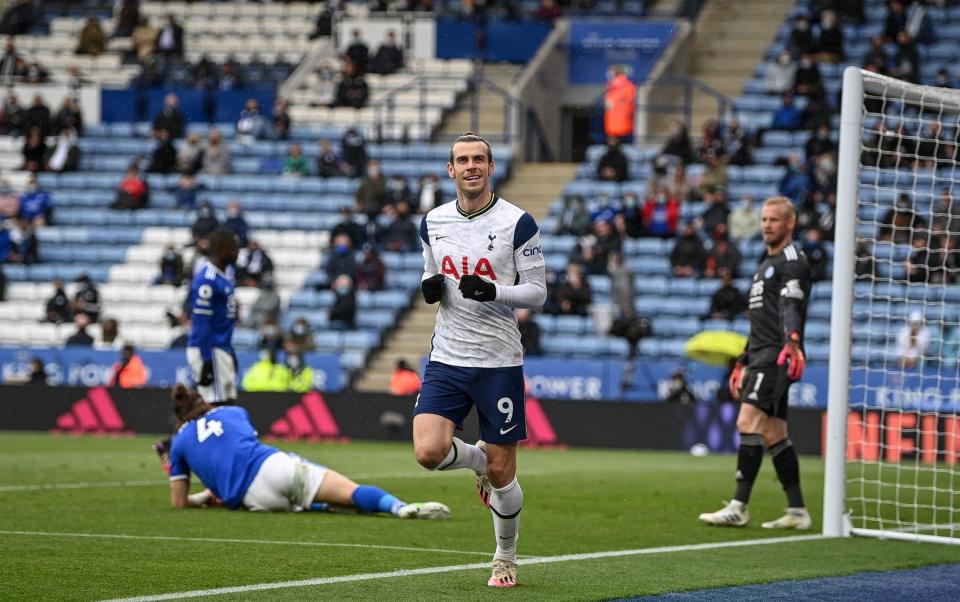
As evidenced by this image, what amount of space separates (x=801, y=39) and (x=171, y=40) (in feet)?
43.6

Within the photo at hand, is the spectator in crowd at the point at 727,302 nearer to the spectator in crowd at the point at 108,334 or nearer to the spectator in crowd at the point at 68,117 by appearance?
the spectator in crowd at the point at 108,334

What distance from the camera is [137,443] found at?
20453 millimetres

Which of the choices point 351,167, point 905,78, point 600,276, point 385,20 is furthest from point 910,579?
point 385,20

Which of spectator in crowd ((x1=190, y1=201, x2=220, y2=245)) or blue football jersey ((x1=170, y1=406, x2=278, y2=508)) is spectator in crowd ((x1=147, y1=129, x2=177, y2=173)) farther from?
blue football jersey ((x1=170, y1=406, x2=278, y2=508))

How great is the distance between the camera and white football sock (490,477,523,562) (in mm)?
8125

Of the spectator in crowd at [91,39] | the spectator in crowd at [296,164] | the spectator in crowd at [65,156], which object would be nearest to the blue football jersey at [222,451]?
the spectator in crowd at [296,164]

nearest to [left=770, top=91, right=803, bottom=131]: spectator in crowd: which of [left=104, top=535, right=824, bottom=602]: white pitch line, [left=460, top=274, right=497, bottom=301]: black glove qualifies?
[left=104, top=535, right=824, bottom=602]: white pitch line

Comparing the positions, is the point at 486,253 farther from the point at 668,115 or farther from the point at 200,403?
the point at 668,115

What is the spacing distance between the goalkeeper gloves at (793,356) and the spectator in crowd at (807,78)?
18293 millimetres

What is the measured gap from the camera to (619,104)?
2950 centimetres

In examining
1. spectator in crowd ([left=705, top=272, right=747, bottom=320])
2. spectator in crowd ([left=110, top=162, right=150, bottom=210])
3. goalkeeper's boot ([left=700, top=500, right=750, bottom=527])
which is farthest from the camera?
spectator in crowd ([left=110, top=162, right=150, bottom=210])

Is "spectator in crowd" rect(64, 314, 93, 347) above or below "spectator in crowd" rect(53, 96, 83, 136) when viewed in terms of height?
below

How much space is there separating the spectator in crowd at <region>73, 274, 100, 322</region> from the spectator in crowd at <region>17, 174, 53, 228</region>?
3565 mm

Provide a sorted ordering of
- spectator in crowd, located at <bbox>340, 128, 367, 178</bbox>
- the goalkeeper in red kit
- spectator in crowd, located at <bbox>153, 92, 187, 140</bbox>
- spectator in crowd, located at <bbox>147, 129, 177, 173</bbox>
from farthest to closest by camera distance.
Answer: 1. spectator in crowd, located at <bbox>153, 92, 187, 140</bbox>
2. spectator in crowd, located at <bbox>147, 129, 177, 173</bbox>
3. spectator in crowd, located at <bbox>340, 128, 367, 178</bbox>
4. the goalkeeper in red kit
